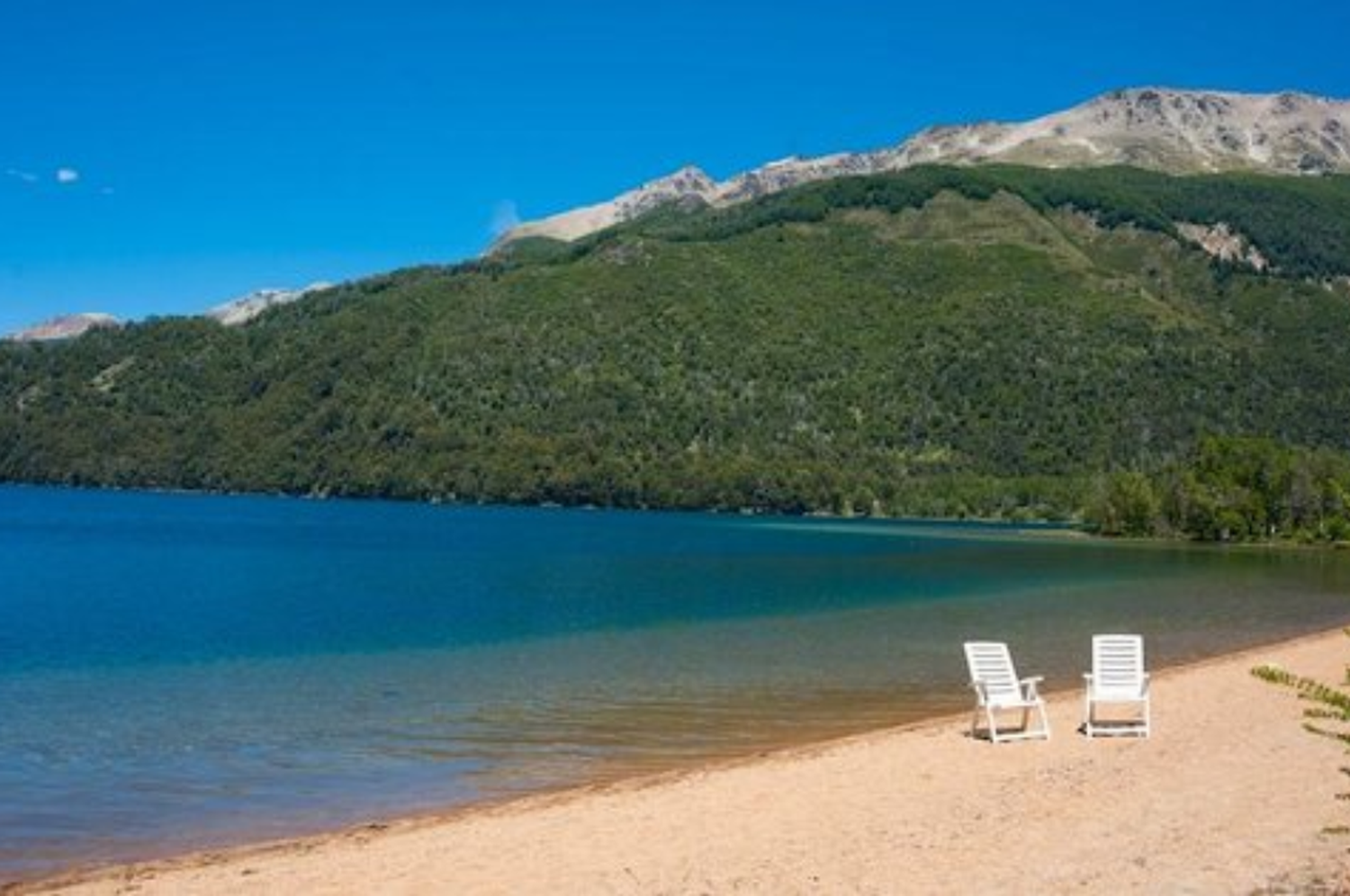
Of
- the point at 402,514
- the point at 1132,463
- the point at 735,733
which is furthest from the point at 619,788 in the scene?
the point at 1132,463

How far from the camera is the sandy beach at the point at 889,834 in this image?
1180cm

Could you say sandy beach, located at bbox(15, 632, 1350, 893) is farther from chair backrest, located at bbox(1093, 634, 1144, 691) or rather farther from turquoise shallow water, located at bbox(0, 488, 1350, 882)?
turquoise shallow water, located at bbox(0, 488, 1350, 882)

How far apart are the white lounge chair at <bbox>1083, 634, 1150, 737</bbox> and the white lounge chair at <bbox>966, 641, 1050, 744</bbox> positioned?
0.75 metres

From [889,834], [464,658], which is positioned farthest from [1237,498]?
[889,834]

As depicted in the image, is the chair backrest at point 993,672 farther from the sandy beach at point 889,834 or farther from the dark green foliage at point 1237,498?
the dark green foliage at point 1237,498

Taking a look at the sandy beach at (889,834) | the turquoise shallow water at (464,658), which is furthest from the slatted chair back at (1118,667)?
the turquoise shallow water at (464,658)

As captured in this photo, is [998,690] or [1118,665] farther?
[1118,665]

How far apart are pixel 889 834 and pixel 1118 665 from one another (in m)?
8.45

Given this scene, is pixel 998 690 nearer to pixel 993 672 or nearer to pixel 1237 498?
pixel 993 672

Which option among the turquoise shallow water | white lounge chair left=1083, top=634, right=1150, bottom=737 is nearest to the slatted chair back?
white lounge chair left=1083, top=634, right=1150, bottom=737

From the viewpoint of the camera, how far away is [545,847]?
44.4 ft

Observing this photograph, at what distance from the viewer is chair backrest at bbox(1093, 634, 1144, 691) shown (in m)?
20.7

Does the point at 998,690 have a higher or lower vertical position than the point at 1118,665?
lower

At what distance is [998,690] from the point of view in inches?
800
